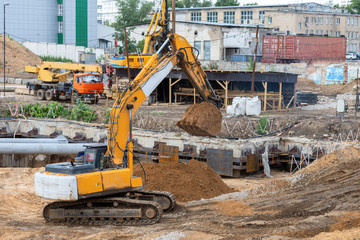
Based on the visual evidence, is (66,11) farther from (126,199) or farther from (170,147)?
(126,199)

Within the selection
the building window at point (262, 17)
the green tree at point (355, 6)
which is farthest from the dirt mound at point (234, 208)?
the green tree at point (355, 6)

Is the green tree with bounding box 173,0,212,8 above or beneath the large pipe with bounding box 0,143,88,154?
above

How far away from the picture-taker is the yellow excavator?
1268cm

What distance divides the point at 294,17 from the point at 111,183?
5736 centimetres

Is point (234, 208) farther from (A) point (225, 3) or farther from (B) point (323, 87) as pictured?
(A) point (225, 3)

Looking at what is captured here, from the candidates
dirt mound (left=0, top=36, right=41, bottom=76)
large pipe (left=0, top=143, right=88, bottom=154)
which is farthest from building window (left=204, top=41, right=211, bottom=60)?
large pipe (left=0, top=143, right=88, bottom=154)

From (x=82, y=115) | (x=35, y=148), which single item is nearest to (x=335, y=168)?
(x=35, y=148)

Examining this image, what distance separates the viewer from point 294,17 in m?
65.6

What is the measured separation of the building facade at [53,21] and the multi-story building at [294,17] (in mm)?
13327

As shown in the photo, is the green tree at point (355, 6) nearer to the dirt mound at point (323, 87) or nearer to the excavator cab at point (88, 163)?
the dirt mound at point (323, 87)

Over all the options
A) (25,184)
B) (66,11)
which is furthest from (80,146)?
(66,11)

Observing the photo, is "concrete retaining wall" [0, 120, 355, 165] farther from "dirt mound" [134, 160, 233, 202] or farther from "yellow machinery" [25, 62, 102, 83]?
"yellow machinery" [25, 62, 102, 83]

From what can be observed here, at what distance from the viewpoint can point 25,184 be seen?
20.2 meters

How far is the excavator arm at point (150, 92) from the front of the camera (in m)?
13.3
